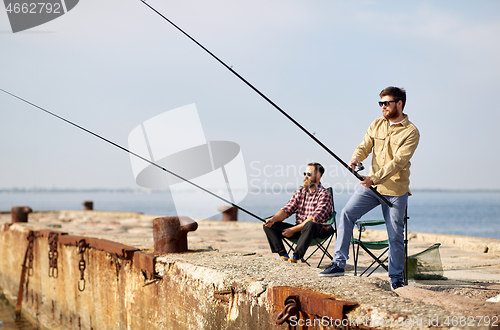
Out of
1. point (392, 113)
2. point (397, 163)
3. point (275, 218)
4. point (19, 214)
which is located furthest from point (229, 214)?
point (397, 163)

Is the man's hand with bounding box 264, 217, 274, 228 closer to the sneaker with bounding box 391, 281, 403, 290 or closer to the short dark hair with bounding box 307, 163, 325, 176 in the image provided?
the short dark hair with bounding box 307, 163, 325, 176

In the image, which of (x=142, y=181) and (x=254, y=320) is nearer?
(x=254, y=320)

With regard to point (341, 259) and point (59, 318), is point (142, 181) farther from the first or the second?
point (341, 259)

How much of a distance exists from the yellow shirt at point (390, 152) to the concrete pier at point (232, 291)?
873mm

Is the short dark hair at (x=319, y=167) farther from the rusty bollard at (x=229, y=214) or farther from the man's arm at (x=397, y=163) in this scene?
the rusty bollard at (x=229, y=214)

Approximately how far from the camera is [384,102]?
4.04 meters

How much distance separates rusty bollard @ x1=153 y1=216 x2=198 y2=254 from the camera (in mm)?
5242

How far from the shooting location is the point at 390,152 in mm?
4098

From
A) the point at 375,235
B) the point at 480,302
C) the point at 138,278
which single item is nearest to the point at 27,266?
the point at 138,278

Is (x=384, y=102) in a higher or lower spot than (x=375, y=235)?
higher

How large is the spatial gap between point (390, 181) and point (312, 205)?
1479 millimetres

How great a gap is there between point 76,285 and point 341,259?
4.94m

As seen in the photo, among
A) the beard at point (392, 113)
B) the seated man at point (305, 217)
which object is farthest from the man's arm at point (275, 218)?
the beard at point (392, 113)

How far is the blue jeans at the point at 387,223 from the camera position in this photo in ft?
13.2
